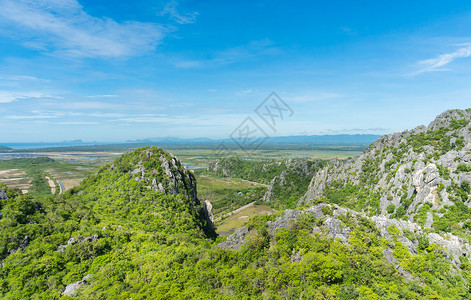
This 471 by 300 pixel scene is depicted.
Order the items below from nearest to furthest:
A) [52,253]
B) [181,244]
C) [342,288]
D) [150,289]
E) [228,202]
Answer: [342,288]
[150,289]
[52,253]
[181,244]
[228,202]

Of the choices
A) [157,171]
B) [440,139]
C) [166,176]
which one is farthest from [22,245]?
[440,139]

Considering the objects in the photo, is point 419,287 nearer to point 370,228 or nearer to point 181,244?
point 370,228

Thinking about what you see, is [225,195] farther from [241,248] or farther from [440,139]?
[241,248]

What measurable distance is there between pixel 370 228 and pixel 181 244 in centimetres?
2407

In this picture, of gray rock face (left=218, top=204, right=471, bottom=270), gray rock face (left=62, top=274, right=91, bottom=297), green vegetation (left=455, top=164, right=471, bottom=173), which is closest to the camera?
gray rock face (left=62, top=274, right=91, bottom=297)

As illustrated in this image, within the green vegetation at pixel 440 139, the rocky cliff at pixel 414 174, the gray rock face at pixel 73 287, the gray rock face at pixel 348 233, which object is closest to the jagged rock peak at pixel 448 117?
the rocky cliff at pixel 414 174

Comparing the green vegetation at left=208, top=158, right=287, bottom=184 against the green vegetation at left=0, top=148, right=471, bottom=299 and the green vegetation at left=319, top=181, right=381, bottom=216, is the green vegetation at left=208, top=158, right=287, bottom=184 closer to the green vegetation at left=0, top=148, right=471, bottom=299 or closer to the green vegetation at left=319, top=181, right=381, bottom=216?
the green vegetation at left=319, top=181, right=381, bottom=216

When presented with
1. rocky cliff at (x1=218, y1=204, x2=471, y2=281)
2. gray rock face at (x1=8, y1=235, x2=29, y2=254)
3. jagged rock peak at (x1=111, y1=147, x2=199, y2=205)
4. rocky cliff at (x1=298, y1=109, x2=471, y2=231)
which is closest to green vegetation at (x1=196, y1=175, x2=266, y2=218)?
rocky cliff at (x1=298, y1=109, x2=471, y2=231)

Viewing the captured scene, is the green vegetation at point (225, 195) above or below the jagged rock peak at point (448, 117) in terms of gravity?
below

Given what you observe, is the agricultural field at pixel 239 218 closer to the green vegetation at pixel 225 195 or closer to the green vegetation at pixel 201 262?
the green vegetation at pixel 225 195

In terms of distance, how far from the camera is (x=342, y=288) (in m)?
18.9

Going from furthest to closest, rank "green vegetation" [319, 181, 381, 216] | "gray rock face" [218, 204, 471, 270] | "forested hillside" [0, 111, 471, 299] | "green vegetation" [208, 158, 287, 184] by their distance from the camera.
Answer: "green vegetation" [208, 158, 287, 184] < "green vegetation" [319, 181, 381, 216] < "gray rock face" [218, 204, 471, 270] < "forested hillside" [0, 111, 471, 299]

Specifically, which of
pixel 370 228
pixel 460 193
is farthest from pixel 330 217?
pixel 460 193

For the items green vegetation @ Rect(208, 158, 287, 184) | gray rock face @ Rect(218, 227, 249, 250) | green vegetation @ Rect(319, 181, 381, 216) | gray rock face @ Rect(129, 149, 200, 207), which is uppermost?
gray rock face @ Rect(129, 149, 200, 207)
